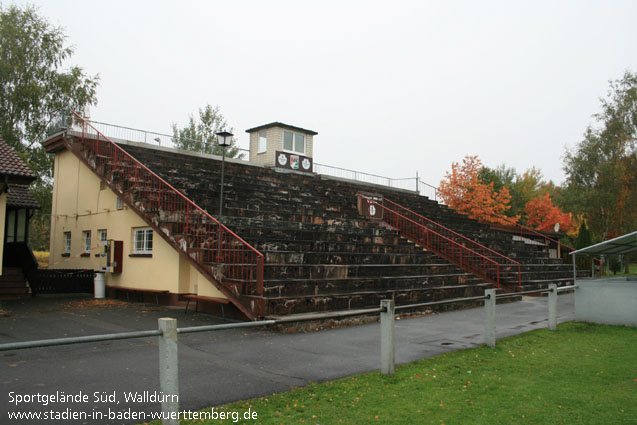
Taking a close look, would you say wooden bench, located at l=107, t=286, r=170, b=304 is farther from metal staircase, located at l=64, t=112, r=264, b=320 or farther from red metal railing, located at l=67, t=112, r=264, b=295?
red metal railing, located at l=67, t=112, r=264, b=295

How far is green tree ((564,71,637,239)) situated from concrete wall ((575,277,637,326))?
24.9 meters

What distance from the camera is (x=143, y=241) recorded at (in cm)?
1566

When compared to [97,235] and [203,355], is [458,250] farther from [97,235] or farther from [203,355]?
[97,235]

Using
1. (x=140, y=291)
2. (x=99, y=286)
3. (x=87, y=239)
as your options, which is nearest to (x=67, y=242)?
(x=87, y=239)

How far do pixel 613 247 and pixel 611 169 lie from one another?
24375 mm

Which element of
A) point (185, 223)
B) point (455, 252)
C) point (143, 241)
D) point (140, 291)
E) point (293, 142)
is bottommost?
point (140, 291)

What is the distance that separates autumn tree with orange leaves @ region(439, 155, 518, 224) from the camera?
113 ft

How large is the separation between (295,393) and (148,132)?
73.2 ft

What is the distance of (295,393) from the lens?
557 centimetres

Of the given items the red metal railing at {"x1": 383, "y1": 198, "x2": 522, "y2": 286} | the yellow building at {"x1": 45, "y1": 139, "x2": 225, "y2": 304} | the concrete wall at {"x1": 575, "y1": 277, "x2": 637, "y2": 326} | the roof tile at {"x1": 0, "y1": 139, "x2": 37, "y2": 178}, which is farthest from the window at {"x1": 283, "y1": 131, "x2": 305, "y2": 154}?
the concrete wall at {"x1": 575, "y1": 277, "x2": 637, "y2": 326}

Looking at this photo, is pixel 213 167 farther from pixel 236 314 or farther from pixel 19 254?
pixel 236 314

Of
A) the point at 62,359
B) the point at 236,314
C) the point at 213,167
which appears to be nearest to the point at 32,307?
the point at 236,314

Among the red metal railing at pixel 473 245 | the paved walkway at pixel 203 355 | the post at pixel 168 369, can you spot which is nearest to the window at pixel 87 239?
the paved walkway at pixel 203 355

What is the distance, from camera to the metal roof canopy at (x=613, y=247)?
1130 cm
